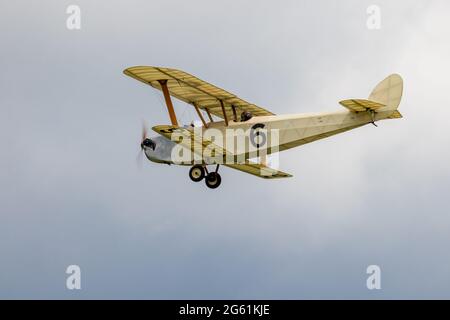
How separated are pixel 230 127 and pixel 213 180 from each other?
66.4 inches

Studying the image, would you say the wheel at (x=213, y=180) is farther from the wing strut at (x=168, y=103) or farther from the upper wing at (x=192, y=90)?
the upper wing at (x=192, y=90)

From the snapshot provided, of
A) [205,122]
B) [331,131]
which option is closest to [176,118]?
[205,122]

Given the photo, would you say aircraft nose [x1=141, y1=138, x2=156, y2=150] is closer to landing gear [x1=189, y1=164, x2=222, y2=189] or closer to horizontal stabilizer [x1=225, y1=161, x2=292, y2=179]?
landing gear [x1=189, y1=164, x2=222, y2=189]

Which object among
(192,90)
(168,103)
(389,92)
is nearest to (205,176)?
(168,103)

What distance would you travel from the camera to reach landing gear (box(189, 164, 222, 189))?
4691cm

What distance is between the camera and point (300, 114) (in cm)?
4616

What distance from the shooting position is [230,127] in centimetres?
4656

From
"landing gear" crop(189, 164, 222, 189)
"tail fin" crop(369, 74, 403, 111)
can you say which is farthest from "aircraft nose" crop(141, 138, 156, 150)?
"tail fin" crop(369, 74, 403, 111)

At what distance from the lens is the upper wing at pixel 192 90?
4578 centimetres

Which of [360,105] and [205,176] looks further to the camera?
[205,176]

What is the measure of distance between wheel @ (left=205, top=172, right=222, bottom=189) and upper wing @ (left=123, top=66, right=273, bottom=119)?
7.39 ft

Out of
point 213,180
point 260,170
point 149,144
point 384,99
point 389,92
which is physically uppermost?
point 389,92

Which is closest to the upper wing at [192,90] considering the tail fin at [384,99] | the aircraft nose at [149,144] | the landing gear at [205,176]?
the aircraft nose at [149,144]

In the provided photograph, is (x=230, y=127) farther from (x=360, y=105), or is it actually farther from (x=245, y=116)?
(x=360, y=105)
